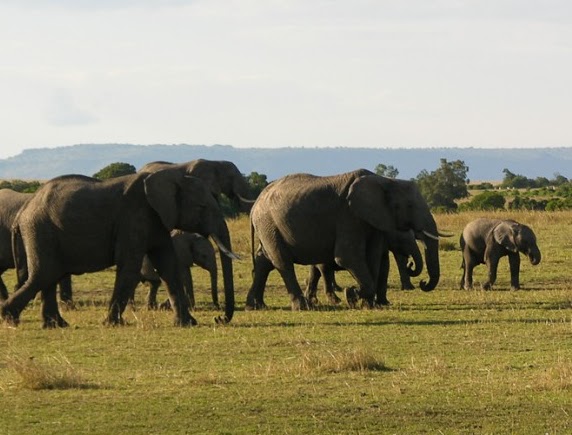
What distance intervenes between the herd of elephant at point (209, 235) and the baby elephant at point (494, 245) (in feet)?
0.09

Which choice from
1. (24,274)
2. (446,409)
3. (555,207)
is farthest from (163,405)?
(555,207)

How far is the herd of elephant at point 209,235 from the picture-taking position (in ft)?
68.5

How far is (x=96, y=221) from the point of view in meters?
20.9

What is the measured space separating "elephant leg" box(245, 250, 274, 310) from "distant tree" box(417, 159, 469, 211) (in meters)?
50.4

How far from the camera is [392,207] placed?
23844mm

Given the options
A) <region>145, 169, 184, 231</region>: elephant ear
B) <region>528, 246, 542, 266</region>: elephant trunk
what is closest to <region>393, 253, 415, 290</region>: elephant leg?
<region>528, 246, 542, 266</region>: elephant trunk

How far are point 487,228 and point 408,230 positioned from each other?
6.08 metres

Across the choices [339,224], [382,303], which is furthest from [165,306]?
[382,303]

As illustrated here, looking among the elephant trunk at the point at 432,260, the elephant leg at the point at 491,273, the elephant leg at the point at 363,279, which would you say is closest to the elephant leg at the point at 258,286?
the elephant leg at the point at 363,279

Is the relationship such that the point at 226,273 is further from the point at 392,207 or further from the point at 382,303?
the point at 382,303

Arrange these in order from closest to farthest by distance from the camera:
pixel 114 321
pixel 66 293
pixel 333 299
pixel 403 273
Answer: pixel 114 321 < pixel 333 299 < pixel 66 293 < pixel 403 273

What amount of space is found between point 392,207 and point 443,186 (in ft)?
183

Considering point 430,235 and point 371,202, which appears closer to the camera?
point 371,202

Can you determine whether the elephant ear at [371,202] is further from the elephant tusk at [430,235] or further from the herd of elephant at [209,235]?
the elephant tusk at [430,235]
